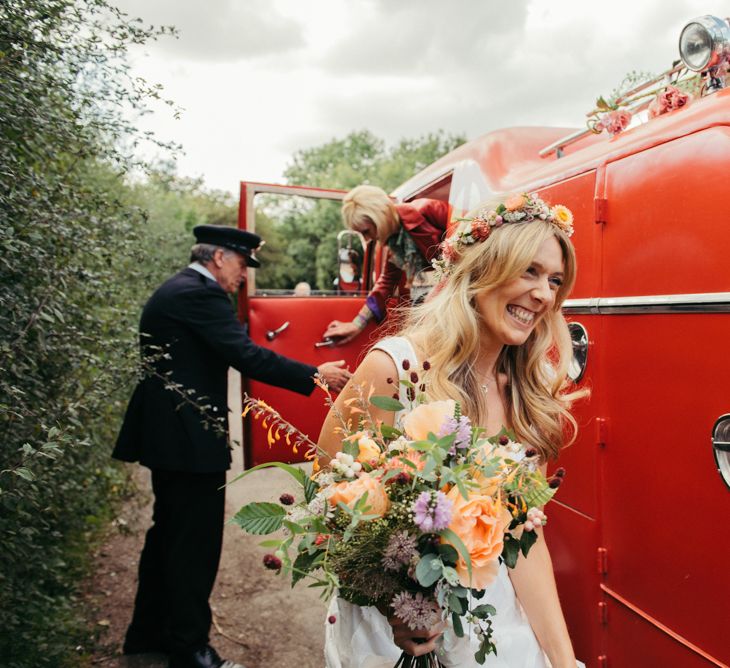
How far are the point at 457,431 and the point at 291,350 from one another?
2780 millimetres

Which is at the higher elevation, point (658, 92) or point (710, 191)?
point (658, 92)

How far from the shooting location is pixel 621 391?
2.13 meters

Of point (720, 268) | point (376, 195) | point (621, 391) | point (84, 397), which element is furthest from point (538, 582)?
point (376, 195)

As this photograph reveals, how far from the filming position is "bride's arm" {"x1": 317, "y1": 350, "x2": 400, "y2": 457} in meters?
1.69

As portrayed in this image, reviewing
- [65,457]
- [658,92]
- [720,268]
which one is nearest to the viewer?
[720,268]

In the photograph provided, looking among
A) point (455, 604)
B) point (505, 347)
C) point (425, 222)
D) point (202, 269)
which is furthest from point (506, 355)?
point (202, 269)

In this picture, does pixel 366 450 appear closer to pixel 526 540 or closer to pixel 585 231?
pixel 526 540

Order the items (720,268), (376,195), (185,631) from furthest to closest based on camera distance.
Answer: (376,195), (185,631), (720,268)

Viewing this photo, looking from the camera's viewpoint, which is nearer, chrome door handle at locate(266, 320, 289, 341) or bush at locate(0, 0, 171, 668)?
bush at locate(0, 0, 171, 668)

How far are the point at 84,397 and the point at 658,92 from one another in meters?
2.57

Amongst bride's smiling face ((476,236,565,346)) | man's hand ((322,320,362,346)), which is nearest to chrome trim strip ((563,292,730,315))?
bride's smiling face ((476,236,565,346))

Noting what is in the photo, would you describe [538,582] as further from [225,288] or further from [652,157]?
[225,288]

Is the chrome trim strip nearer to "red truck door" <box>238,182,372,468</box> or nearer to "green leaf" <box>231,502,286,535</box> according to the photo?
"green leaf" <box>231,502,286,535</box>

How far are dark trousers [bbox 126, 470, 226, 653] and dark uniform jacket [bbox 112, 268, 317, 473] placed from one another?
0.14m
